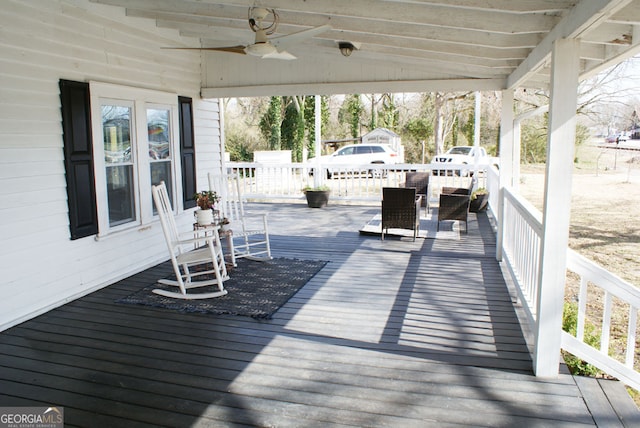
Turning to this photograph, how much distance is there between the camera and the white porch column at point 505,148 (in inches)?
220

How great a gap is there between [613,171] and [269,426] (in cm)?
1508

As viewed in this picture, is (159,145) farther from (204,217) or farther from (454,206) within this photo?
(454,206)

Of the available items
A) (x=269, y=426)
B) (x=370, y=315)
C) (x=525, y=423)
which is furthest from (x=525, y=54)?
(x=269, y=426)

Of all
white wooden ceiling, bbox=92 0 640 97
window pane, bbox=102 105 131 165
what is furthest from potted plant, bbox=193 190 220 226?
white wooden ceiling, bbox=92 0 640 97

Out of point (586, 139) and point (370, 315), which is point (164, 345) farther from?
point (586, 139)

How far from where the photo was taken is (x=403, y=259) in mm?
5785

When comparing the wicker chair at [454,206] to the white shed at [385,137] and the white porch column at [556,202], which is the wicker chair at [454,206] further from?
the white shed at [385,137]

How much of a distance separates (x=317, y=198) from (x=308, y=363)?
21.5ft

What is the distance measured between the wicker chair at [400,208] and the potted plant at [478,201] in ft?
8.75

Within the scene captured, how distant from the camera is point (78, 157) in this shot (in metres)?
4.40

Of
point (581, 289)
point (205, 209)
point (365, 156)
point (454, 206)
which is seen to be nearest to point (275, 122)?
point (365, 156)

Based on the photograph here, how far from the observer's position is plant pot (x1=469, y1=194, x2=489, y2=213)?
884 cm

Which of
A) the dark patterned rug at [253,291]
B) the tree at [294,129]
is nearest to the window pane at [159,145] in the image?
the dark patterned rug at [253,291]

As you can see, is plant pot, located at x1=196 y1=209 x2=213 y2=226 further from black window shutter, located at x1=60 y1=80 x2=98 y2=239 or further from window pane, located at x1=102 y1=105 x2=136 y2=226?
black window shutter, located at x1=60 y1=80 x2=98 y2=239
